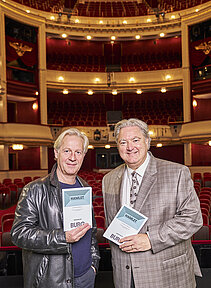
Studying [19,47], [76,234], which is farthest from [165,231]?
[19,47]

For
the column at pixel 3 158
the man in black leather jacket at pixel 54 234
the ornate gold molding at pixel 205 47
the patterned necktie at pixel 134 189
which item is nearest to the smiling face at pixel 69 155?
the man in black leather jacket at pixel 54 234

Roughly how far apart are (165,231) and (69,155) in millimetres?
754

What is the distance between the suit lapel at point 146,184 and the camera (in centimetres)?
202

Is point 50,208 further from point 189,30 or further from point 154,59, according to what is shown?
point 154,59

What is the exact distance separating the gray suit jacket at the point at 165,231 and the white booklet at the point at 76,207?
0.33 m

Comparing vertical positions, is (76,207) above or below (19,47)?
below

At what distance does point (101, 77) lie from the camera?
20.9 meters

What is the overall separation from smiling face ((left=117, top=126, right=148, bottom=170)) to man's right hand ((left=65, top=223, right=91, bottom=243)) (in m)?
0.53

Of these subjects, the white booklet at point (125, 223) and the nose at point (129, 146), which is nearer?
the white booklet at point (125, 223)

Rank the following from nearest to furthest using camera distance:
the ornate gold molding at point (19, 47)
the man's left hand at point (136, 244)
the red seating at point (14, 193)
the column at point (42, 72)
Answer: the man's left hand at point (136, 244)
the red seating at point (14, 193)
the ornate gold molding at point (19, 47)
the column at point (42, 72)

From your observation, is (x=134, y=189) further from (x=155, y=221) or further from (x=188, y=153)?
(x=188, y=153)

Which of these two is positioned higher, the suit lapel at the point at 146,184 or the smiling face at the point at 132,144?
the smiling face at the point at 132,144

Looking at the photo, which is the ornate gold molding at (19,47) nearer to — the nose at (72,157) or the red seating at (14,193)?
the red seating at (14,193)

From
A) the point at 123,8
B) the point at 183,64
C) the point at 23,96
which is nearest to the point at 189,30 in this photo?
the point at 183,64
